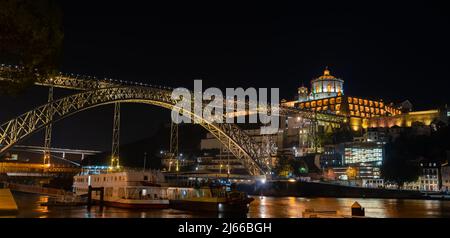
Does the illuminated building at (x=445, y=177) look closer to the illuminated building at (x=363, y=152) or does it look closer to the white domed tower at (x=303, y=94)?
the illuminated building at (x=363, y=152)

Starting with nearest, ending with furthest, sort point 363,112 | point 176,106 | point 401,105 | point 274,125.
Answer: point 176,106 → point 274,125 → point 363,112 → point 401,105

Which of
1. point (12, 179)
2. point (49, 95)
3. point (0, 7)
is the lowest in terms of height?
point (12, 179)

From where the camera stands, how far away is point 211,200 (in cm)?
3116

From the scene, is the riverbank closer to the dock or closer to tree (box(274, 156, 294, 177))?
tree (box(274, 156, 294, 177))

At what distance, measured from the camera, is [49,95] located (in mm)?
43438

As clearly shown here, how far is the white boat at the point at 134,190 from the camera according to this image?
3144cm

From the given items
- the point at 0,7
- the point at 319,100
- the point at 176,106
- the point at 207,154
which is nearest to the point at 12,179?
the point at 176,106

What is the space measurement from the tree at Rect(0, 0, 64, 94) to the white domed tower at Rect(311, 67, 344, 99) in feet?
369

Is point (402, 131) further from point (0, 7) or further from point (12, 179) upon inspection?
point (0, 7)

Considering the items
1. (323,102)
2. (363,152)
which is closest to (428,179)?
(363,152)

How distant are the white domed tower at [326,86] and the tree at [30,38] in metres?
113
